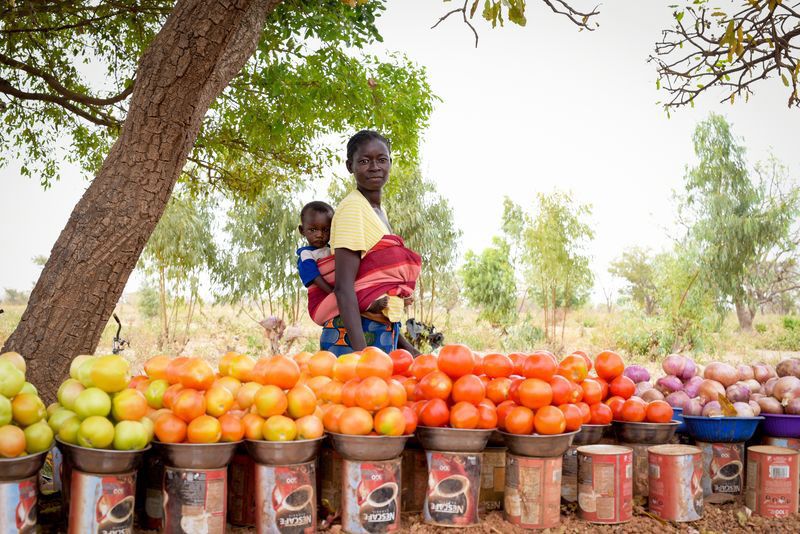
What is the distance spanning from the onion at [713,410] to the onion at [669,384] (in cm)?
28

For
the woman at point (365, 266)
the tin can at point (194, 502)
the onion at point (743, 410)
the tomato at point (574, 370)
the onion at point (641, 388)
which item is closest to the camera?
the tin can at point (194, 502)

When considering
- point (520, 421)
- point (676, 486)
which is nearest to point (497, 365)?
point (520, 421)

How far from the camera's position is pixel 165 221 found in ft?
42.1

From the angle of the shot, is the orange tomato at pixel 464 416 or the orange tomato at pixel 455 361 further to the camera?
the orange tomato at pixel 455 361

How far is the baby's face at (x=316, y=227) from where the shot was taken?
4.41 meters

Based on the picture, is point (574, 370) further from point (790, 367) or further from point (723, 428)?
point (790, 367)

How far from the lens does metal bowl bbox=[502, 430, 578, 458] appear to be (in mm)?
2791

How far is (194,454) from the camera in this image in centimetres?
245

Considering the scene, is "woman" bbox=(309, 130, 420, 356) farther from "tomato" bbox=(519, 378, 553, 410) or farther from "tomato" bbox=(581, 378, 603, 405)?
"tomato" bbox=(581, 378, 603, 405)

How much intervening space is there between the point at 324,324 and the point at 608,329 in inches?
727

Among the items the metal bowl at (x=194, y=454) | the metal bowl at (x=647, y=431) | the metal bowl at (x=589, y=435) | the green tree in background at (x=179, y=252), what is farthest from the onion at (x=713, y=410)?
the green tree in background at (x=179, y=252)

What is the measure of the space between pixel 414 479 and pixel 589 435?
0.88 m

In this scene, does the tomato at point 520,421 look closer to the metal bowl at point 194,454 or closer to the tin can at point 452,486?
the tin can at point 452,486

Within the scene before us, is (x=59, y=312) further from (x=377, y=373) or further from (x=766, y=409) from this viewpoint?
(x=766, y=409)
